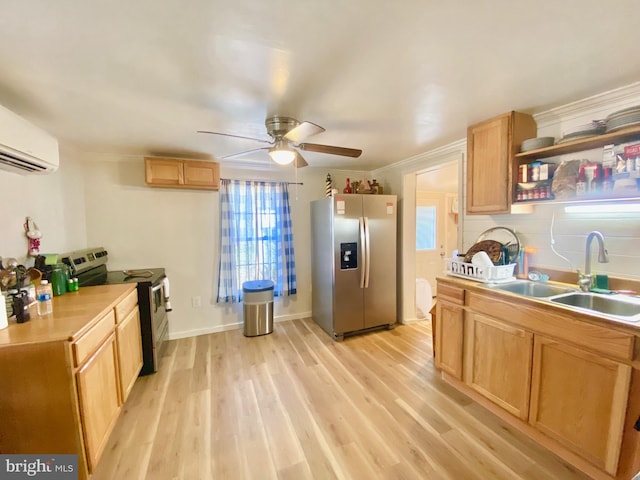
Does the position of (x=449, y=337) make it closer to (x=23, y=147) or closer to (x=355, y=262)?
(x=355, y=262)

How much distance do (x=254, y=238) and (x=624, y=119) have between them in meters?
3.45

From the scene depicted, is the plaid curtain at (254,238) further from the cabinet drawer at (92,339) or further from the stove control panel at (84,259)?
the cabinet drawer at (92,339)

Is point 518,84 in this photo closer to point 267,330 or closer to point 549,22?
point 549,22

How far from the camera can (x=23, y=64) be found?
1354 millimetres

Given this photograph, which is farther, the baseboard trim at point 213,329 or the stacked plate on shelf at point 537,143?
the baseboard trim at point 213,329

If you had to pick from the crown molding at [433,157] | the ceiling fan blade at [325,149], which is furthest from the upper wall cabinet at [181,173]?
the crown molding at [433,157]

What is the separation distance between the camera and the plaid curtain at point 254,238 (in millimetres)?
3510

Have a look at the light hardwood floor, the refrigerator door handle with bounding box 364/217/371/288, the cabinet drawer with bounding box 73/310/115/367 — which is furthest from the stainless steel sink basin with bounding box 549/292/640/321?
the cabinet drawer with bounding box 73/310/115/367

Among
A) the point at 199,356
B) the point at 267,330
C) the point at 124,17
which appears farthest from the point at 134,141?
the point at 267,330

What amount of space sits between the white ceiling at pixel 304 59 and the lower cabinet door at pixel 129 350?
63.4 inches

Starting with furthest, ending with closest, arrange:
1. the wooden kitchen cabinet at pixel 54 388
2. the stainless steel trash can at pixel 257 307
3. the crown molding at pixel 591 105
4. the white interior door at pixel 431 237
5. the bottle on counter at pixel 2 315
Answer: the white interior door at pixel 431 237 < the stainless steel trash can at pixel 257 307 < the crown molding at pixel 591 105 < the bottle on counter at pixel 2 315 < the wooden kitchen cabinet at pixel 54 388

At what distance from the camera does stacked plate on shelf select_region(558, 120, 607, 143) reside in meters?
1.72

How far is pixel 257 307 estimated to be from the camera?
343 centimetres

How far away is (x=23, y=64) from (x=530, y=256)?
352 centimetres
